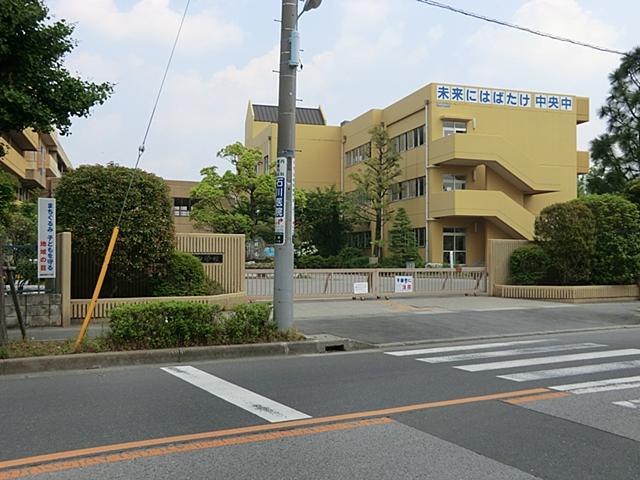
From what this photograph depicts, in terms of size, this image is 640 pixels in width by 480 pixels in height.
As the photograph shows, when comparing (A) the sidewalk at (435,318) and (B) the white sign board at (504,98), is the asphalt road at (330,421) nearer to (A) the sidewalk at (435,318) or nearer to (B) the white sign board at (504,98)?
(A) the sidewalk at (435,318)

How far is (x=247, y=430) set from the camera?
578 cm

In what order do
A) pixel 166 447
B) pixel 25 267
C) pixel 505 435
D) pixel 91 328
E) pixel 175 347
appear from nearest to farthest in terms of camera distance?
pixel 166 447 → pixel 505 435 → pixel 175 347 → pixel 91 328 → pixel 25 267

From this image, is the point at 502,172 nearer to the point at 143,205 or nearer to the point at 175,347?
the point at 143,205

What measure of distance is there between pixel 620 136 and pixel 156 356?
137 ft

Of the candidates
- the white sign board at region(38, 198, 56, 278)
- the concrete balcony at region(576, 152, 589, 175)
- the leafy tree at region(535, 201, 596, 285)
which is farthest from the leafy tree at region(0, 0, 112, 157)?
the concrete balcony at region(576, 152, 589, 175)

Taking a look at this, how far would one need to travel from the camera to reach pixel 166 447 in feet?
17.3

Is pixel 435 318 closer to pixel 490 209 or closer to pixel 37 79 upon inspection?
pixel 37 79

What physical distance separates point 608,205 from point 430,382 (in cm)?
1598

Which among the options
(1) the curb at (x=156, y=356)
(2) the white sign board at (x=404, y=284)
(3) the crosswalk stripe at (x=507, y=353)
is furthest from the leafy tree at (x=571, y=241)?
(1) the curb at (x=156, y=356)

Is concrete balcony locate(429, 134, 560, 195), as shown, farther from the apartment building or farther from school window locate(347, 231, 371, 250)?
the apartment building

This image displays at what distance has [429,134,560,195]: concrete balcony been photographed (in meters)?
36.9

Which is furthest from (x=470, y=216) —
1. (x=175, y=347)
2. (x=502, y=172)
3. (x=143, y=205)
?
(x=175, y=347)

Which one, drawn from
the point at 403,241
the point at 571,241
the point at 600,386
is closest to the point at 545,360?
the point at 600,386

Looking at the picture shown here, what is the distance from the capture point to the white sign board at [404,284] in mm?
20930
